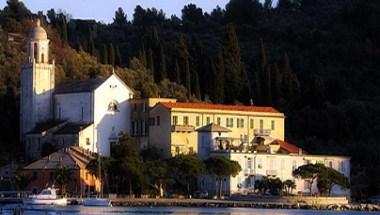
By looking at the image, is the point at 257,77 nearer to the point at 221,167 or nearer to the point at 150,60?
the point at 150,60

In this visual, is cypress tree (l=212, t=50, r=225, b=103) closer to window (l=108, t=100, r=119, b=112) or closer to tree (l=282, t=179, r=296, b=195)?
window (l=108, t=100, r=119, b=112)

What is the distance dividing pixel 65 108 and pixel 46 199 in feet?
61.9

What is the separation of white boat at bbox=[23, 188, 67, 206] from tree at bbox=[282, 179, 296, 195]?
19.2m

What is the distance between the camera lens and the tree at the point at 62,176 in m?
93.8

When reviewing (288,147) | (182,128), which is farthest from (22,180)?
(288,147)

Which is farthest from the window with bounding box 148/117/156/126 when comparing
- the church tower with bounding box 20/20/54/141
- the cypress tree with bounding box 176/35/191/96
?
the cypress tree with bounding box 176/35/191/96

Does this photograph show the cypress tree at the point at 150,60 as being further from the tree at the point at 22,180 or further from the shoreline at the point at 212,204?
the shoreline at the point at 212,204

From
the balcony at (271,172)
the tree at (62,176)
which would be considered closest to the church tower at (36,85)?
the tree at (62,176)

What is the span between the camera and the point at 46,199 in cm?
8731

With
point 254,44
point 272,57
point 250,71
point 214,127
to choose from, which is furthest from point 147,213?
point 254,44

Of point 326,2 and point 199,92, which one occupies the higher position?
point 326,2

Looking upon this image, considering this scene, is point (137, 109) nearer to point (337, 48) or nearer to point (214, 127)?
point (214, 127)

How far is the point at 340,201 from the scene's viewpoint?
96188 mm

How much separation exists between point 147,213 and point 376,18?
272ft
